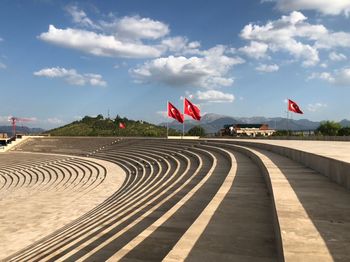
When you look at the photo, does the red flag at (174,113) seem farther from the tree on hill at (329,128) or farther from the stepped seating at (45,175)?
the tree on hill at (329,128)

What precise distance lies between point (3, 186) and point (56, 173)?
523 cm

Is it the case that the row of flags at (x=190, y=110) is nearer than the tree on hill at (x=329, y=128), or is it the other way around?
the row of flags at (x=190, y=110)

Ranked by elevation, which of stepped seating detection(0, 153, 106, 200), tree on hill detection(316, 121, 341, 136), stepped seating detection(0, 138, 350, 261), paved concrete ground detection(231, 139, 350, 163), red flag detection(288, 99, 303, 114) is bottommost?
stepped seating detection(0, 153, 106, 200)

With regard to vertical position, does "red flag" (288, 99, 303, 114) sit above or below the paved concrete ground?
above

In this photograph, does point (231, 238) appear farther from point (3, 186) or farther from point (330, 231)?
point (3, 186)

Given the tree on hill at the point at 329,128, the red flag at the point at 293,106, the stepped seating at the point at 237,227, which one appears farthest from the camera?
the tree on hill at the point at 329,128

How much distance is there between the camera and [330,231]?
15.2ft

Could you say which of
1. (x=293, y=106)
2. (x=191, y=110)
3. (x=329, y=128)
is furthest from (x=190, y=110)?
(x=329, y=128)

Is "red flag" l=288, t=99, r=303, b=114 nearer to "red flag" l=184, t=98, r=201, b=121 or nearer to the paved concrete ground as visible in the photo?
"red flag" l=184, t=98, r=201, b=121

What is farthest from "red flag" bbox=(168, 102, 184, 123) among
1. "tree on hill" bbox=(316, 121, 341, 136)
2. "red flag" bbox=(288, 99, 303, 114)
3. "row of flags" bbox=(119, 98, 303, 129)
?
"tree on hill" bbox=(316, 121, 341, 136)

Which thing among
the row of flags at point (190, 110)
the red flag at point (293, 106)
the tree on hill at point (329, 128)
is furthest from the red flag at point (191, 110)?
the tree on hill at point (329, 128)

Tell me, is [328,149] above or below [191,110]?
below

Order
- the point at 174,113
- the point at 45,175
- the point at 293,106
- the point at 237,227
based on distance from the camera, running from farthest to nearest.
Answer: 1. the point at 174,113
2. the point at 293,106
3. the point at 45,175
4. the point at 237,227

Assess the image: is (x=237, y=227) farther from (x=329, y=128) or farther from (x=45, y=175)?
(x=329, y=128)
